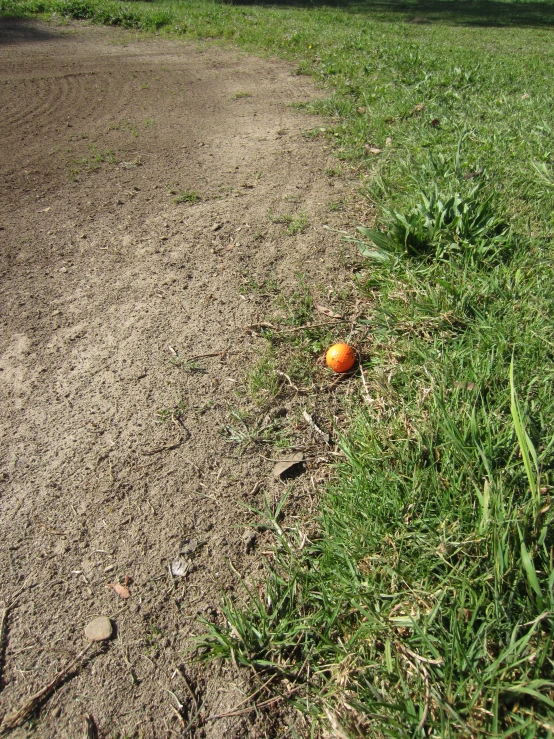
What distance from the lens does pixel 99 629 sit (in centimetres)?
192

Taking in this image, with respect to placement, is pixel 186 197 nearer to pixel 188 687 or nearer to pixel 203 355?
pixel 203 355

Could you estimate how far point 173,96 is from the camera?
23.2 ft

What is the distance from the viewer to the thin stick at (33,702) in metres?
1.69

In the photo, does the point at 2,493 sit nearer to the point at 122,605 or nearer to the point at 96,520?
the point at 96,520

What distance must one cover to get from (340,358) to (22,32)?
11.0 meters

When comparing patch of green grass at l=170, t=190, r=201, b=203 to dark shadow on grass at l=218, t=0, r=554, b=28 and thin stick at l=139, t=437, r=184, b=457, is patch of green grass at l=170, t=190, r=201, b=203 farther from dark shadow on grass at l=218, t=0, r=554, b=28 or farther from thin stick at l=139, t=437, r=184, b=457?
dark shadow on grass at l=218, t=0, r=554, b=28

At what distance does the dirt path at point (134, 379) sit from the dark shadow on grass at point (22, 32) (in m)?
5.07

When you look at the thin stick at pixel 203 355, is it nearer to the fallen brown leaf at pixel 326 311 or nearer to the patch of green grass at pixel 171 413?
the patch of green grass at pixel 171 413

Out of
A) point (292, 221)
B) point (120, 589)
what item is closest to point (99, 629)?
point (120, 589)

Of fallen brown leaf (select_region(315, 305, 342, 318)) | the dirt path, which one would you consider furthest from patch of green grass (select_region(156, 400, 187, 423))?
fallen brown leaf (select_region(315, 305, 342, 318))

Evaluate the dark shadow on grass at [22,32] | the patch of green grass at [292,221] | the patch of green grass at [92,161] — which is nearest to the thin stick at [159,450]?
A: the patch of green grass at [292,221]

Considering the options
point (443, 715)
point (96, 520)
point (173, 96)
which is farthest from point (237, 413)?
point (173, 96)

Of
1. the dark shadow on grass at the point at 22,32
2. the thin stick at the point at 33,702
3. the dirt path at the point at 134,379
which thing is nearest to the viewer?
the thin stick at the point at 33,702

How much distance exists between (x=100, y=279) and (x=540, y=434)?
8.67ft
